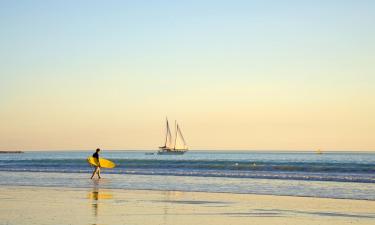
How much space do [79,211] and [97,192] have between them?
7191 mm

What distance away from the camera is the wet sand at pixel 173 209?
1502 centimetres

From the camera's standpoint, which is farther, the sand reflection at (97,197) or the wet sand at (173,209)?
the sand reflection at (97,197)

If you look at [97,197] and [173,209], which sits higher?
[97,197]

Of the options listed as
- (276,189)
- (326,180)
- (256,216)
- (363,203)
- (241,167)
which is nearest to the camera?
(256,216)

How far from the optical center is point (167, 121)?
138500 mm

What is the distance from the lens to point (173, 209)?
687 inches

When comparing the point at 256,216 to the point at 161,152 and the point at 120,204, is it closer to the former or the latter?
the point at 120,204

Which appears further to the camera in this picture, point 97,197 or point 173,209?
point 97,197

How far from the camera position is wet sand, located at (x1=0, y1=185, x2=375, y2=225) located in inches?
591

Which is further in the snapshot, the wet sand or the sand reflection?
the sand reflection

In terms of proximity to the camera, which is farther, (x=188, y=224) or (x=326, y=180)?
(x=326, y=180)

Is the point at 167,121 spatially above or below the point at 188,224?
above

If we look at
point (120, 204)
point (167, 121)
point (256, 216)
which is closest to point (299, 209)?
point (256, 216)

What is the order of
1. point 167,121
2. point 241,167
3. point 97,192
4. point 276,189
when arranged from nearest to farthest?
point 97,192 < point 276,189 < point 241,167 < point 167,121
